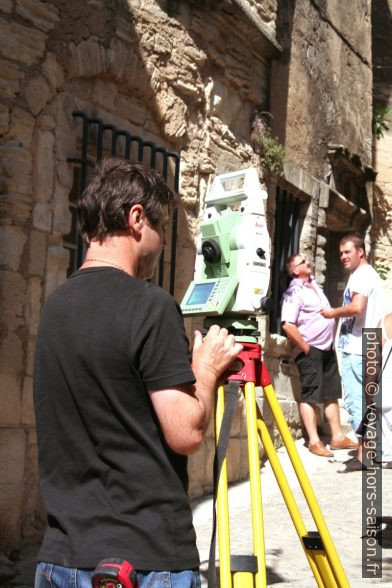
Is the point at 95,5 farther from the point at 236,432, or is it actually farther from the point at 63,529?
the point at 63,529

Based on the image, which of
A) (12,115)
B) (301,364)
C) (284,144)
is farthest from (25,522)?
(284,144)

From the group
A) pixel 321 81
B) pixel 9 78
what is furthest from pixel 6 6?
pixel 321 81

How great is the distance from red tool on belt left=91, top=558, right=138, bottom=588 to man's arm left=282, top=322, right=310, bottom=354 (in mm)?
5525

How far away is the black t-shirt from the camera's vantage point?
1695mm

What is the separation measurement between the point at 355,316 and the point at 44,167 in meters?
2.83

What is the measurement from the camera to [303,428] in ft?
25.1

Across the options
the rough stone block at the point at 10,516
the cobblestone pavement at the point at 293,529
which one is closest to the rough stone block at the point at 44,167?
the rough stone block at the point at 10,516

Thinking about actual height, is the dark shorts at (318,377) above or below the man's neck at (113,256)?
below

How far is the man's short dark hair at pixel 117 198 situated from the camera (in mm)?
1856

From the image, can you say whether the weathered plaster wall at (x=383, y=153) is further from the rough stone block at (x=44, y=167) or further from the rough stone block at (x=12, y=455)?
the rough stone block at (x=12, y=455)

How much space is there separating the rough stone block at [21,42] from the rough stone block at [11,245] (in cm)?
87

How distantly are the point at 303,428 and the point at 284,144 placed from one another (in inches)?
98.0

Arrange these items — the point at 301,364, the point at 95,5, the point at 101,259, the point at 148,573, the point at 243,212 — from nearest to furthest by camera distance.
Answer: the point at 148,573, the point at 101,259, the point at 243,212, the point at 95,5, the point at 301,364

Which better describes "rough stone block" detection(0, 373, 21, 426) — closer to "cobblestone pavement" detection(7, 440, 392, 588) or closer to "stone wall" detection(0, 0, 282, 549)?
"stone wall" detection(0, 0, 282, 549)
